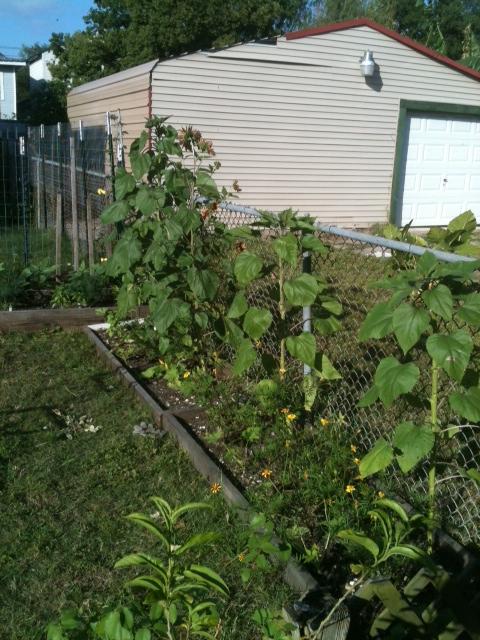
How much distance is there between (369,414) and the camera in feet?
13.8

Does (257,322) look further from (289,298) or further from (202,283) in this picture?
(202,283)

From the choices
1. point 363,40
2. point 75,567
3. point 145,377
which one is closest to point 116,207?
point 145,377

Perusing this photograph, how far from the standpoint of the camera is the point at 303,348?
11.2 ft

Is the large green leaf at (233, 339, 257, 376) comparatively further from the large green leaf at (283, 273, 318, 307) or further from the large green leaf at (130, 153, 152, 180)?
the large green leaf at (130, 153, 152, 180)

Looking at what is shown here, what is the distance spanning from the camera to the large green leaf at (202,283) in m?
4.05

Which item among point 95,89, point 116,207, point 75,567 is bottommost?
point 75,567

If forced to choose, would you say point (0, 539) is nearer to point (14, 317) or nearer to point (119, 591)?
point (119, 591)

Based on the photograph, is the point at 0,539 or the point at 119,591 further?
the point at 0,539

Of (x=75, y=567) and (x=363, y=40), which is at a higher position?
(x=363, y=40)

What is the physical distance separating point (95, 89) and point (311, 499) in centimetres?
1187

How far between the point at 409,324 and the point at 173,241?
7.36ft

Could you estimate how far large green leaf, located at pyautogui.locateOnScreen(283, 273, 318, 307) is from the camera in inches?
130

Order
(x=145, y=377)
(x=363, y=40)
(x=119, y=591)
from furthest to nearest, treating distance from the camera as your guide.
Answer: (x=363, y=40) → (x=145, y=377) → (x=119, y=591)

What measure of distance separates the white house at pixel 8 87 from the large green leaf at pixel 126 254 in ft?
85.7
